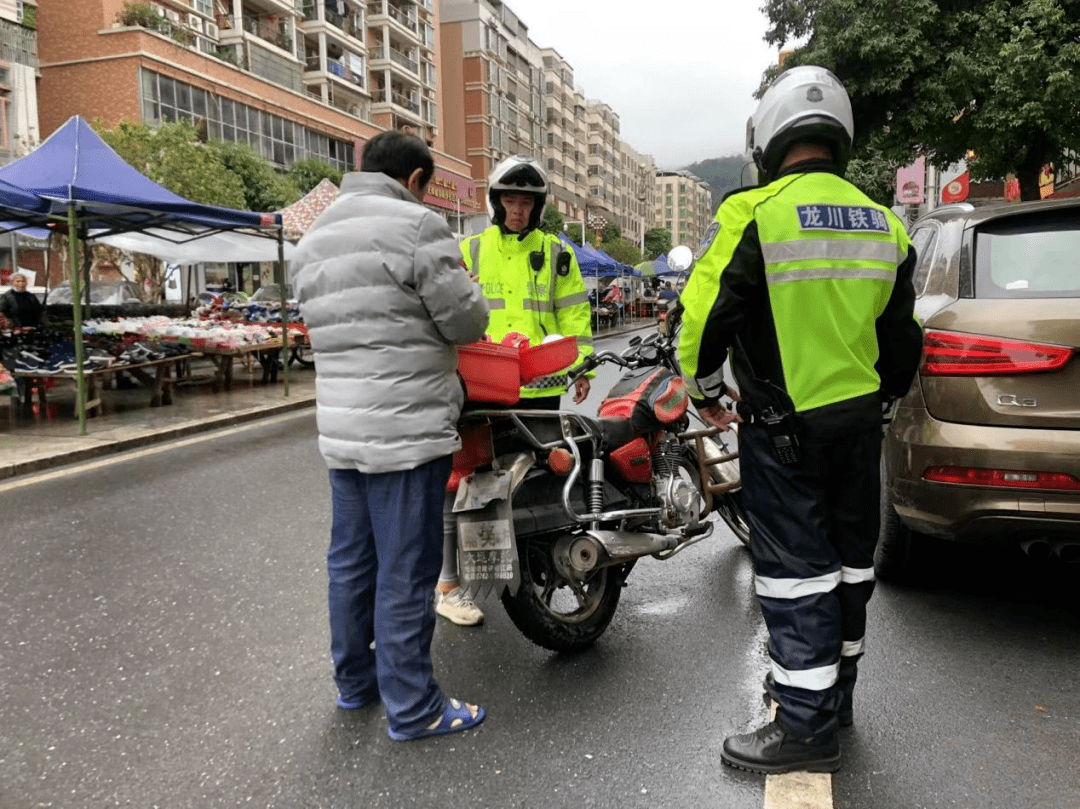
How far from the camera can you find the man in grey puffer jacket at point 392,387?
8.54ft

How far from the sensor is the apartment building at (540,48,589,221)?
90.4 m

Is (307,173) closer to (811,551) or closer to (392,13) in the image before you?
(392,13)

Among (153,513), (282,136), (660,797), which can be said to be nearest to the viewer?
(660,797)

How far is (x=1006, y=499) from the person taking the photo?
10.5 ft

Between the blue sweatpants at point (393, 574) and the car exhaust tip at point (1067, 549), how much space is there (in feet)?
7.55

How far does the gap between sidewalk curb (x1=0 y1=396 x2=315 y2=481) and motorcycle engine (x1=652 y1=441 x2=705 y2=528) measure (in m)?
5.63

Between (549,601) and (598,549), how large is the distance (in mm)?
329

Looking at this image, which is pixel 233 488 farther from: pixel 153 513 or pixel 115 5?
pixel 115 5

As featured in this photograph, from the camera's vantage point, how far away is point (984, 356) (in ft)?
10.6

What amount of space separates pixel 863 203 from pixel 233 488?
522cm

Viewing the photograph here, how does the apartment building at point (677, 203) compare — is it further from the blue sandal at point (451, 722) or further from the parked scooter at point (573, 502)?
the blue sandal at point (451, 722)

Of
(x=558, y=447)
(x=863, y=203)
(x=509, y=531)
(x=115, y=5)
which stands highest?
(x=115, y=5)

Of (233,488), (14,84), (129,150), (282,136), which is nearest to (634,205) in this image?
(282,136)

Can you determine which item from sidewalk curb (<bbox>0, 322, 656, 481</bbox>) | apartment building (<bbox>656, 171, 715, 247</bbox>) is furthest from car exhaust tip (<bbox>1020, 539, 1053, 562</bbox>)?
apartment building (<bbox>656, 171, 715, 247</bbox>)
